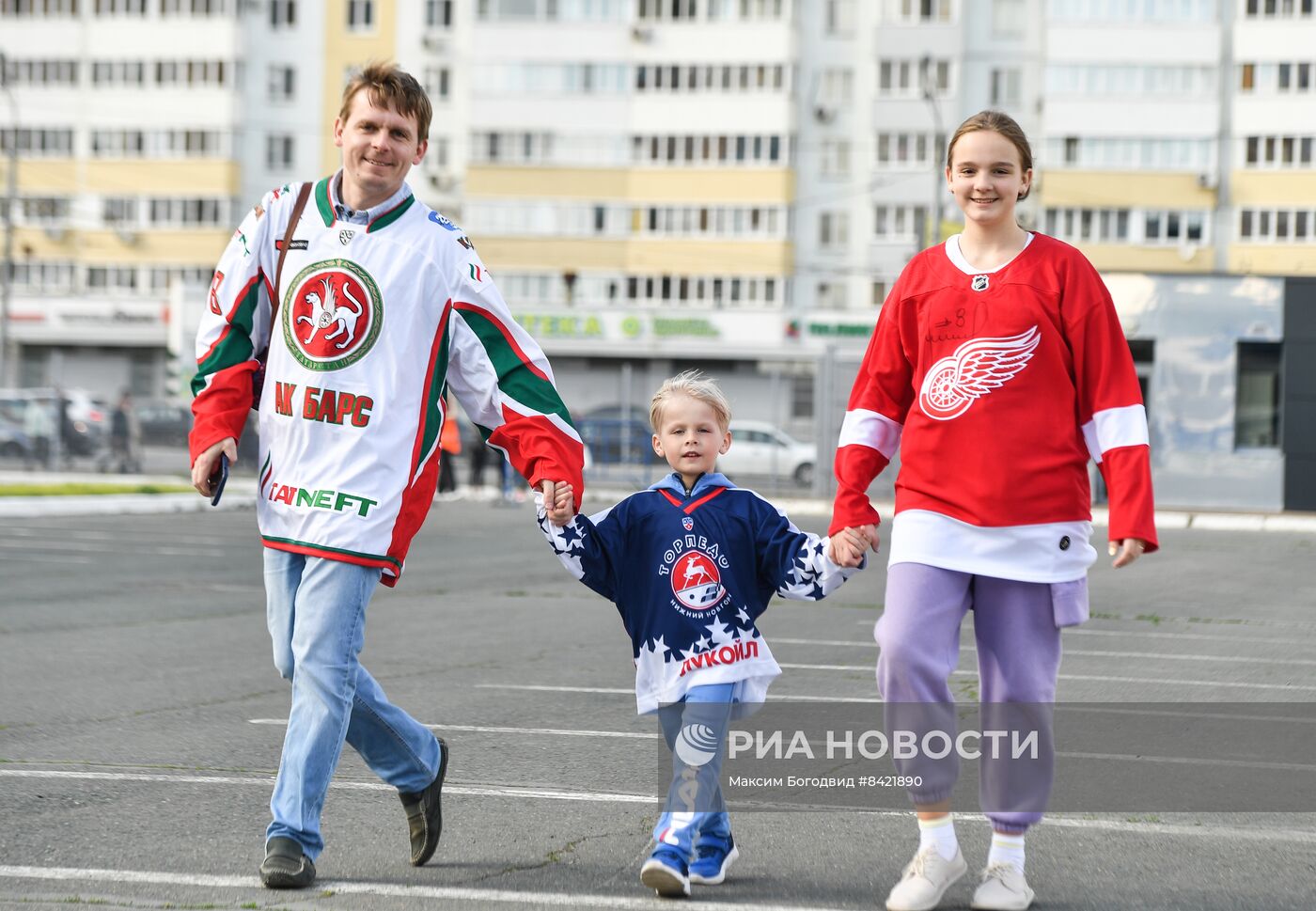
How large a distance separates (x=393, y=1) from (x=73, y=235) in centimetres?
1499

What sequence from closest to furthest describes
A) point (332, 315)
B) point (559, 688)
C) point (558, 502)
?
point (558, 502), point (332, 315), point (559, 688)

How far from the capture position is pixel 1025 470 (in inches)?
174

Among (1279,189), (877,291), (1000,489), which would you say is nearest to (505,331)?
(1000,489)

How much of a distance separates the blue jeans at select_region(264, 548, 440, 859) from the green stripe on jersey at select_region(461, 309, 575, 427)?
594mm

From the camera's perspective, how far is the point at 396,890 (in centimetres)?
457

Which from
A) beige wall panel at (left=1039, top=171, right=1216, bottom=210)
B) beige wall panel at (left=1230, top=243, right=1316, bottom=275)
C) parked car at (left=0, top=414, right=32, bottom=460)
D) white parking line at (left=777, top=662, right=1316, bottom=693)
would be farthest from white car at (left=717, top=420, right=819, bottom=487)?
white parking line at (left=777, top=662, right=1316, bottom=693)

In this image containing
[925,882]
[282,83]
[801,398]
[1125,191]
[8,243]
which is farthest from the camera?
[282,83]

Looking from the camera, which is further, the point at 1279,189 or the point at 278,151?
the point at 278,151

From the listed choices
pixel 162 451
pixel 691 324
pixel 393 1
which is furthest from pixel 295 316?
pixel 393 1

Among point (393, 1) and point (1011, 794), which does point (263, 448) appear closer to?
point (1011, 794)

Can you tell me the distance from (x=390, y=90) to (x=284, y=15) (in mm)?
68719

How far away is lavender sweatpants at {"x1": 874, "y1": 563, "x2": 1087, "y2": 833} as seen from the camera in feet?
14.6

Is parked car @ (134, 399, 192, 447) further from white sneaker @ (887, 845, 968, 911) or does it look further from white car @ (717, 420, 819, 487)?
white sneaker @ (887, 845, 968, 911)

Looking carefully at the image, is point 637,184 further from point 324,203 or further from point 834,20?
point 324,203
